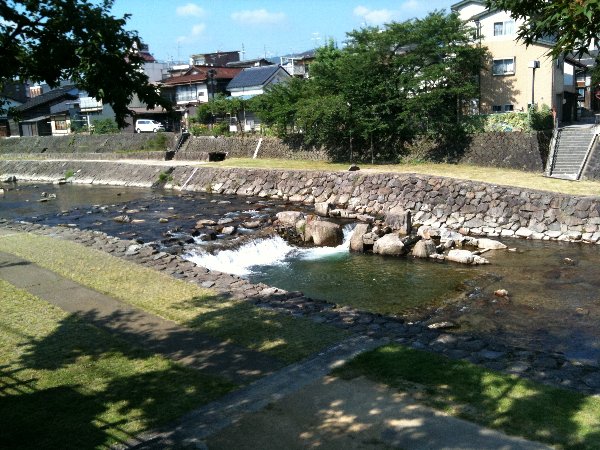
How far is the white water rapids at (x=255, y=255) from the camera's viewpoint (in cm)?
1864

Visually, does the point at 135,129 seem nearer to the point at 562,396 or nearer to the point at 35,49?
the point at 35,49

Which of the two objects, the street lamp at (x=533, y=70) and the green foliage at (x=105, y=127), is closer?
the street lamp at (x=533, y=70)

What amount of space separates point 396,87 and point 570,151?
10.3 metres

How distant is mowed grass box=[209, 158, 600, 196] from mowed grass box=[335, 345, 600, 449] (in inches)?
646

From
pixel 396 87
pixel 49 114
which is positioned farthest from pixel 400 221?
pixel 49 114

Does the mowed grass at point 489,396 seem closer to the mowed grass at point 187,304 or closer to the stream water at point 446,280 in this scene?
the mowed grass at point 187,304

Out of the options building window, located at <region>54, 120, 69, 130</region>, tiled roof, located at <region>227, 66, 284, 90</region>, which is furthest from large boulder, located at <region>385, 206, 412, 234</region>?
building window, located at <region>54, 120, 69, 130</region>

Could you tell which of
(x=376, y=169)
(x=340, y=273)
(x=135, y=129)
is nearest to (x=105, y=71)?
(x=340, y=273)

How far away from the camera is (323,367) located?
8031mm

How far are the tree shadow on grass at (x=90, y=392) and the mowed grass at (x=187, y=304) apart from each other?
56.3 inches

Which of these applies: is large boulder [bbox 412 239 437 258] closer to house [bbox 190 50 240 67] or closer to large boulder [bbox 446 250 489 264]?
large boulder [bbox 446 250 489 264]

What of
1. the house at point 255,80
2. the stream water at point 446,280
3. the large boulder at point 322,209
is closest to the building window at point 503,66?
the large boulder at point 322,209

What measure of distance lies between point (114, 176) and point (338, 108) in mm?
20890

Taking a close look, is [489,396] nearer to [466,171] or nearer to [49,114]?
[466,171]
